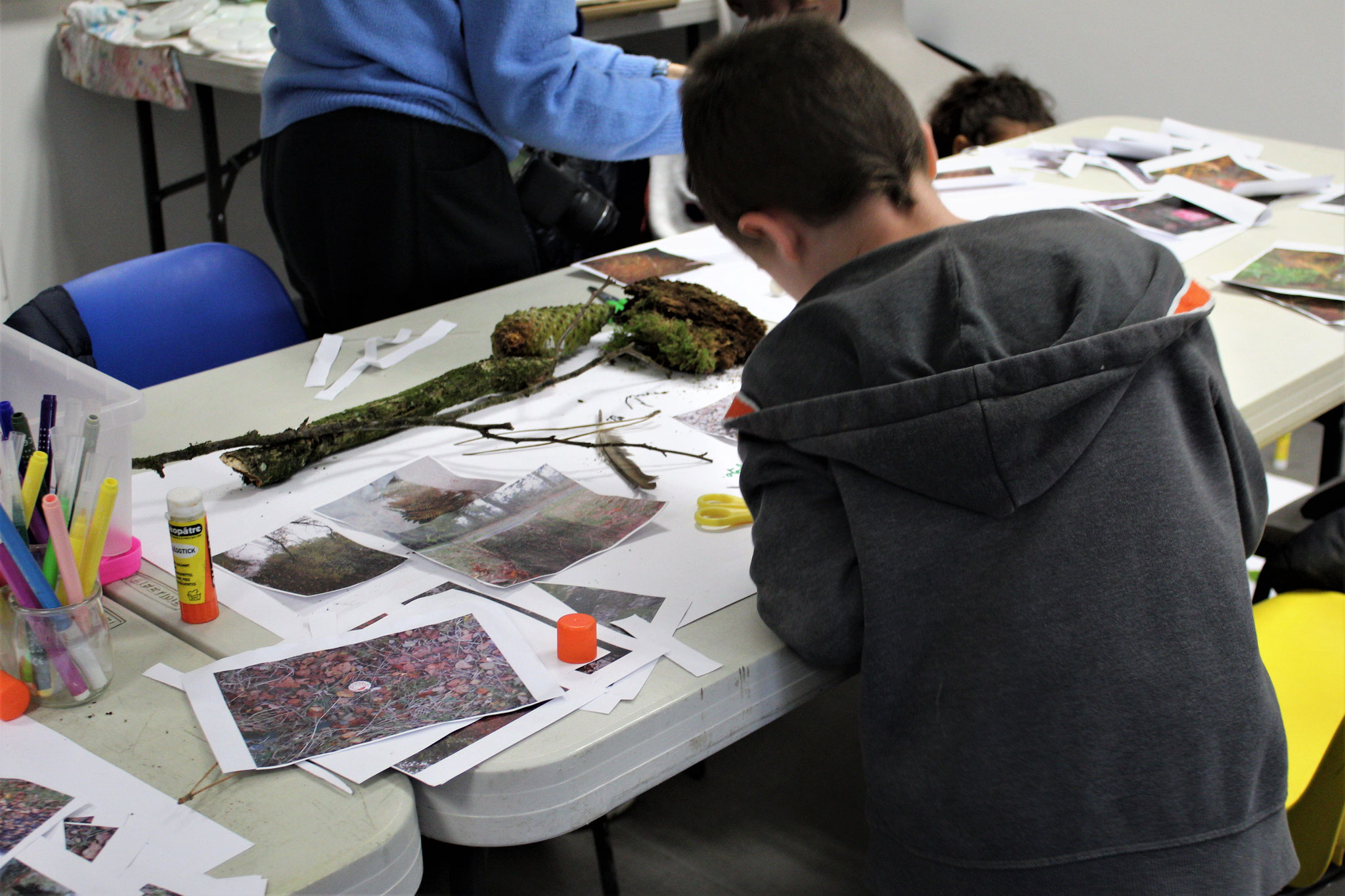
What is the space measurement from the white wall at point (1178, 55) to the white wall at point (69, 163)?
8.68 feet

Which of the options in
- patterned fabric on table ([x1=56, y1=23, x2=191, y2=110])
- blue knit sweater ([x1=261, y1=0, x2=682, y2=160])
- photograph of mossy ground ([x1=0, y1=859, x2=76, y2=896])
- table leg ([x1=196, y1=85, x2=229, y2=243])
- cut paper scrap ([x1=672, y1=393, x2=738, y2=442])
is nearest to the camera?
photograph of mossy ground ([x1=0, y1=859, x2=76, y2=896])

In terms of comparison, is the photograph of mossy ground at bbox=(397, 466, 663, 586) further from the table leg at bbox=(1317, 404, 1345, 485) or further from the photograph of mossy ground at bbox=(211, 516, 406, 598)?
the table leg at bbox=(1317, 404, 1345, 485)

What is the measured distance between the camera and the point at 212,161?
3.19m

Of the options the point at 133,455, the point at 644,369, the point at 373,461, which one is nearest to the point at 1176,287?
the point at 644,369

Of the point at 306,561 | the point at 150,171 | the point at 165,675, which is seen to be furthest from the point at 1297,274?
the point at 150,171

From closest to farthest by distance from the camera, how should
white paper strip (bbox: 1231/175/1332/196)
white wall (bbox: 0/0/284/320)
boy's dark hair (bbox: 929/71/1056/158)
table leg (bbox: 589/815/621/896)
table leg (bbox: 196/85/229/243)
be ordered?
table leg (bbox: 589/815/621/896)
white paper strip (bbox: 1231/175/1332/196)
boy's dark hair (bbox: 929/71/1056/158)
table leg (bbox: 196/85/229/243)
white wall (bbox: 0/0/284/320)

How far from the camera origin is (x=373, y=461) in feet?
3.96

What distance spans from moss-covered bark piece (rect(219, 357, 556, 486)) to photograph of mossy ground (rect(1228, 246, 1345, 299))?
3.43 feet

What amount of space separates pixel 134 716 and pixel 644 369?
2.57ft

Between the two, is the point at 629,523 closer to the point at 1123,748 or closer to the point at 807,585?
the point at 807,585

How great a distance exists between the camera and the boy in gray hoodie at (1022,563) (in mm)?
793

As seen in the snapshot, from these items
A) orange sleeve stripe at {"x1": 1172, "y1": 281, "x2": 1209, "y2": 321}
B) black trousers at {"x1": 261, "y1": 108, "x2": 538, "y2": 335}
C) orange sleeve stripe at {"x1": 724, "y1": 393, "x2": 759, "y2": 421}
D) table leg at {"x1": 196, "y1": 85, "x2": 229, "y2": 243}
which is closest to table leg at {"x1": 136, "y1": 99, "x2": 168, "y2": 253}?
table leg at {"x1": 196, "y1": 85, "x2": 229, "y2": 243}

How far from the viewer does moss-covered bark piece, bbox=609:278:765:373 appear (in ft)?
4.56

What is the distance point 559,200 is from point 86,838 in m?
1.30
